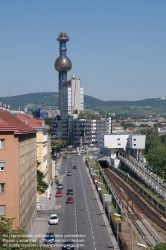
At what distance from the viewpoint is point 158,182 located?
8450 centimetres

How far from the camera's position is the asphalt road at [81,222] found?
4159cm

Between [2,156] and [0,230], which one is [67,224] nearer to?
[2,156]

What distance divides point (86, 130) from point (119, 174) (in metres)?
73.9

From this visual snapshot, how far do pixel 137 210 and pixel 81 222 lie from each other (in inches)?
695

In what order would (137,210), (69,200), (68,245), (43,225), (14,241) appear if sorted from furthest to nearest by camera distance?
(137,210), (69,200), (43,225), (68,245), (14,241)

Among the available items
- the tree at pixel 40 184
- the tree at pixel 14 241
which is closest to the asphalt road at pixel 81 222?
the tree at pixel 40 184

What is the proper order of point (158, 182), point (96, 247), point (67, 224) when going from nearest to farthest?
point (96, 247), point (67, 224), point (158, 182)

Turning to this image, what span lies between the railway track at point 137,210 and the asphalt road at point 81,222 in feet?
13.2

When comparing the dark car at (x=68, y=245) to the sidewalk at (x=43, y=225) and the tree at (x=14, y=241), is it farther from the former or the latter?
the tree at (x=14, y=241)

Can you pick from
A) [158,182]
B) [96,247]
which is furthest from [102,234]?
[158,182]

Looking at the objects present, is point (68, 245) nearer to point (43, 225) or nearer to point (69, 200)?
point (43, 225)

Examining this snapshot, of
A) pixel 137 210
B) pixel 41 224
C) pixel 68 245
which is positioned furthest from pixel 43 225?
pixel 137 210

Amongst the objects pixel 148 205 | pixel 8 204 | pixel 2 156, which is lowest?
pixel 148 205

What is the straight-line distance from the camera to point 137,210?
222 feet
